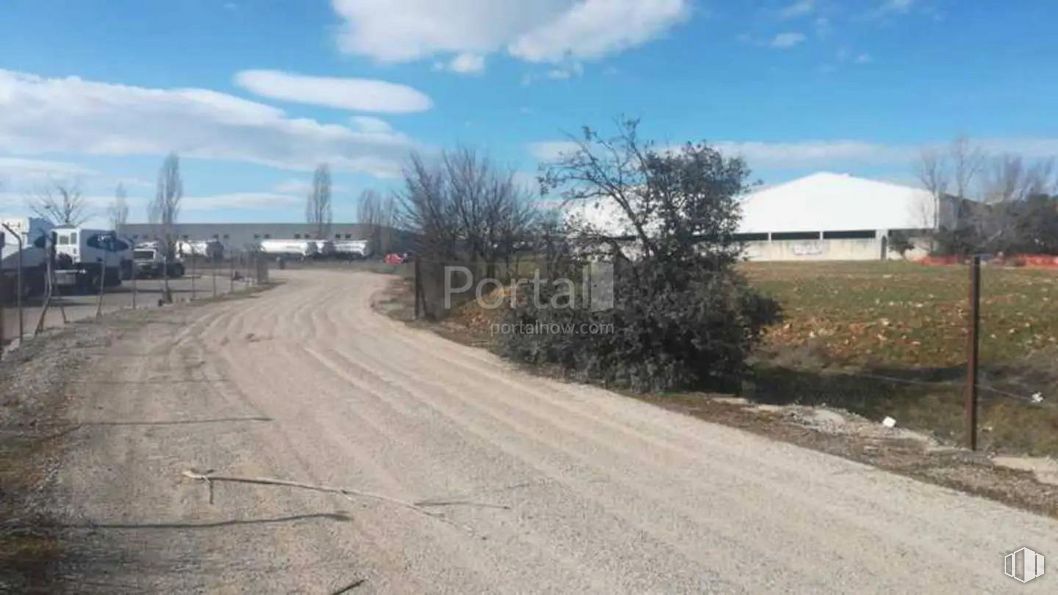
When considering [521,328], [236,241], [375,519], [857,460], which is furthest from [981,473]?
[236,241]

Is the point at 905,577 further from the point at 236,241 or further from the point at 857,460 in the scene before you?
the point at 236,241

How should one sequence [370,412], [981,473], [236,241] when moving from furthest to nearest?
1. [236,241]
2. [370,412]
3. [981,473]

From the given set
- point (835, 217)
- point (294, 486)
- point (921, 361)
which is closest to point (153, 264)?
point (921, 361)

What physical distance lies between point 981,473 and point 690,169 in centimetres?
710

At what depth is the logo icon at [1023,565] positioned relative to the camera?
204 inches

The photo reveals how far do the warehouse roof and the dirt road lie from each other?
92.4 meters

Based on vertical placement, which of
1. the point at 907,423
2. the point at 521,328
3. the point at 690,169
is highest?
the point at 690,169

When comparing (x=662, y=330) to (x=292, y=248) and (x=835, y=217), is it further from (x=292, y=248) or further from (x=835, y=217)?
(x=835, y=217)

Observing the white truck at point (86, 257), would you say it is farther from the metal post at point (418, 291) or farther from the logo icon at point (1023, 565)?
the logo icon at point (1023, 565)

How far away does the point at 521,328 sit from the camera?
1488cm

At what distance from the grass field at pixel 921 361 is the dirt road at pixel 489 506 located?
4108mm

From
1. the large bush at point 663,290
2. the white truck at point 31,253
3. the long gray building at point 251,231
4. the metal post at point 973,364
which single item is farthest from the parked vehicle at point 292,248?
the metal post at point 973,364

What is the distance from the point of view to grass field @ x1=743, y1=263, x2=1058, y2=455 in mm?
12570

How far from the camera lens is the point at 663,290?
13.4m
